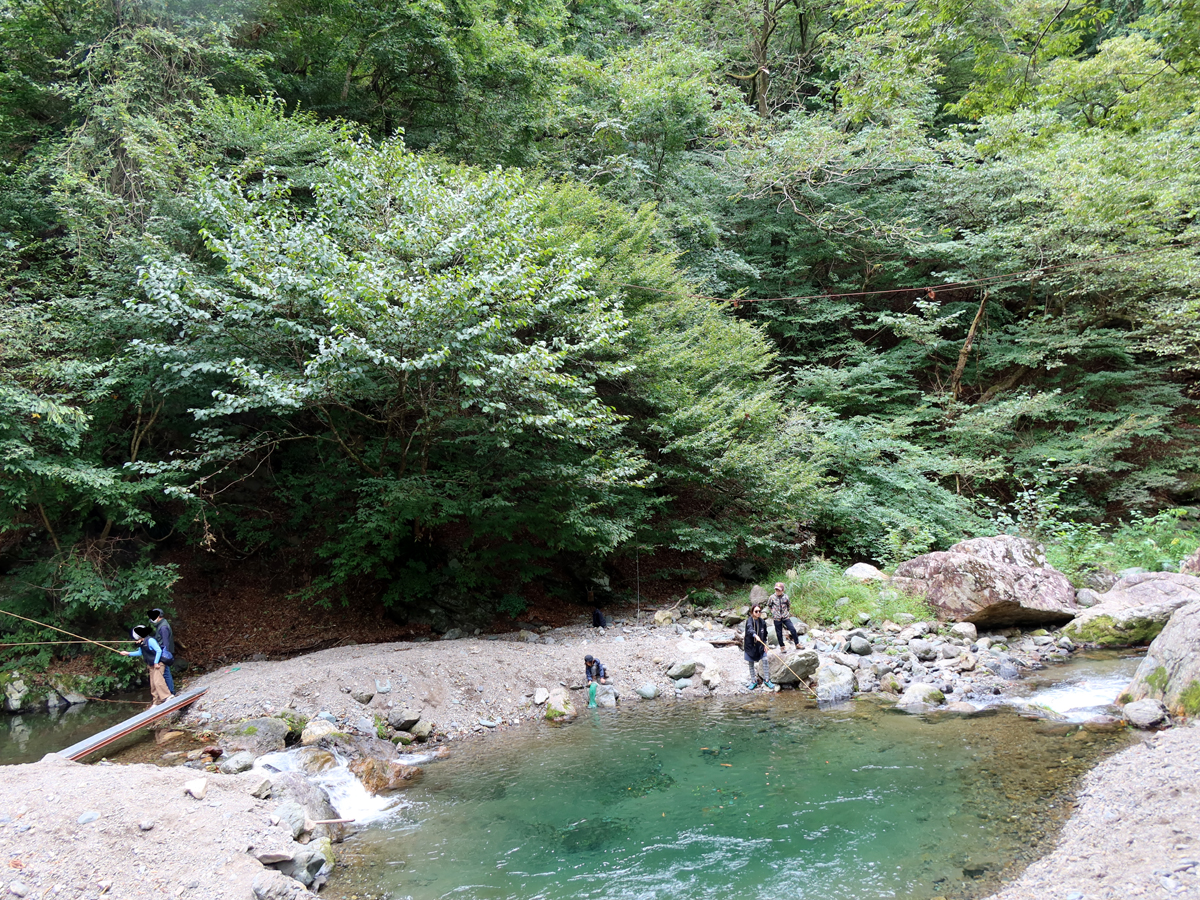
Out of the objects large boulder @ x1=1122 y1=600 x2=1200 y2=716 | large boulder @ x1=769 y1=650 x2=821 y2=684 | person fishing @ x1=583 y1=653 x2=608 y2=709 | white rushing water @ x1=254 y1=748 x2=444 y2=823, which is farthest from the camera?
large boulder @ x1=769 y1=650 x2=821 y2=684

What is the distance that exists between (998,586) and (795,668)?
3.95 meters

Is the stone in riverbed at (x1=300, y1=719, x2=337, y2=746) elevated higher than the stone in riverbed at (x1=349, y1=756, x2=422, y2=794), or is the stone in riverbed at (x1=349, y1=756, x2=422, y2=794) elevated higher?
the stone in riverbed at (x1=300, y1=719, x2=337, y2=746)

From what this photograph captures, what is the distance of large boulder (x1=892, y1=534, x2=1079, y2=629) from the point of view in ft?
33.2

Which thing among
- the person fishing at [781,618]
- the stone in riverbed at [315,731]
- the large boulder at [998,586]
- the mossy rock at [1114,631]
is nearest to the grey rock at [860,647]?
the person fishing at [781,618]

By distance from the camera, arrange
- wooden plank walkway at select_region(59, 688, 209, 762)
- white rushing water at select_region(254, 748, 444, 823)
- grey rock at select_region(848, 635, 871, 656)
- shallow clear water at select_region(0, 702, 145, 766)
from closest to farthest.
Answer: white rushing water at select_region(254, 748, 444, 823) < wooden plank walkway at select_region(59, 688, 209, 762) < shallow clear water at select_region(0, 702, 145, 766) < grey rock at select_region(848, 635, 871, 656)

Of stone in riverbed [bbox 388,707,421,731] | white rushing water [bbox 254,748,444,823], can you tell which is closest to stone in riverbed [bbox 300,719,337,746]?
white rushing water [bbox 254,748,444,823]

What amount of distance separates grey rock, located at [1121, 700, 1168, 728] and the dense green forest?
5877 millimetres

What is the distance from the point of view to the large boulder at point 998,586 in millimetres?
10133

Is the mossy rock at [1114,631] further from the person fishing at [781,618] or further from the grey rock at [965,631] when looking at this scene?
the person fishing at [781,618]

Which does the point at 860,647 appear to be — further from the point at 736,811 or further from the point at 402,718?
the point at 402,718

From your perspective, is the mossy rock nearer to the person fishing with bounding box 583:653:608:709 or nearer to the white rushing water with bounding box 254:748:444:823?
the person fishing with bounding box 583:653:608:709

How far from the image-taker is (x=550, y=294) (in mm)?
10188

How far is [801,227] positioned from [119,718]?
19.1 m

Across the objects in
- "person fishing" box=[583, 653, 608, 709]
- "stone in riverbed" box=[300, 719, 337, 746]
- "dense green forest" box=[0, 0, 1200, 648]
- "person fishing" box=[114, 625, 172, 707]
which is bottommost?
"person fishing" box=[583, 653, 608, 709]
